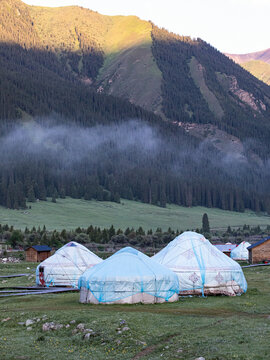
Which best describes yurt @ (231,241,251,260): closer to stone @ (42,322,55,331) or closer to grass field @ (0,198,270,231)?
grass field @ (0,198,270,231)

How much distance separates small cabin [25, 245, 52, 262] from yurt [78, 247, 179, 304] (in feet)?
139

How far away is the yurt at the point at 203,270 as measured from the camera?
A: 32375 mm

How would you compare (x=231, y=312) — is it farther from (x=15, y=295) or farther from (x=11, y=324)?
(x=15, y=295)

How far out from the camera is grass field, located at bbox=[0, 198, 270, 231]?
428 feet

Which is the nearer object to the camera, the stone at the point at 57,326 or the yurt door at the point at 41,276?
the stone at the point at 57,326

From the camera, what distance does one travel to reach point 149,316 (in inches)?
903

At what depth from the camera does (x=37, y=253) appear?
71.1 metres

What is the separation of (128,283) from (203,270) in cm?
609

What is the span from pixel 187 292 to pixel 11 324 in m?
12.2

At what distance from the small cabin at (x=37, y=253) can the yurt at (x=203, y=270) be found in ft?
129

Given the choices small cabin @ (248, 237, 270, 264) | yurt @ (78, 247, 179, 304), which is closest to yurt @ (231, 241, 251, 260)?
small cabin @ (248, 237, 270, 264)

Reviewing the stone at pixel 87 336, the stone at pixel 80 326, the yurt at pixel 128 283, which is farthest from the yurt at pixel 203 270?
the stone at pixel 87 336

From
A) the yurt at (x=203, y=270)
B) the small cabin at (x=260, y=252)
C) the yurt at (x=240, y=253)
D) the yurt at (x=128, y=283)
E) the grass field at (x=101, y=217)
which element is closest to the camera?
the yurt at (x=128, y=283)

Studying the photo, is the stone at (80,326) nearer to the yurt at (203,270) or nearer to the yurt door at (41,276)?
the yurt at (203,270)
